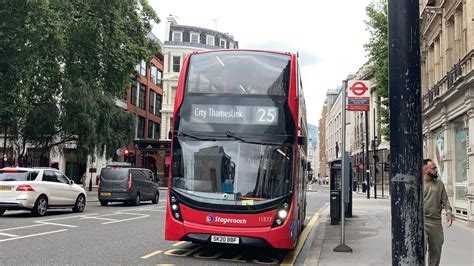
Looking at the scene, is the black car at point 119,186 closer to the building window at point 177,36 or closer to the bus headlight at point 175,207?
the bus headlight at point 175,207

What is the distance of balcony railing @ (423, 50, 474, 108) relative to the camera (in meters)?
14.5

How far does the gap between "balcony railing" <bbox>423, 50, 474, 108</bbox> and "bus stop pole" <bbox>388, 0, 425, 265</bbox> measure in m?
12.0

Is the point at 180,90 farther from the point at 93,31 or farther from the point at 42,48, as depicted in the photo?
the point at 93,31

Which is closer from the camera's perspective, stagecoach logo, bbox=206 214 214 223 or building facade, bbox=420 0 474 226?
stagecoach logo, bbox=206 214 214 223

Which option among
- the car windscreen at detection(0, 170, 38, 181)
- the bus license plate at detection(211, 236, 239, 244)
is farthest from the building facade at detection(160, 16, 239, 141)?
the bus license plate at detection(211, 236, 239, 244)

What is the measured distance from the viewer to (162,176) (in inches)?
2176

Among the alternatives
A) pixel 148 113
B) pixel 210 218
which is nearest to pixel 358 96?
pixel 210 218

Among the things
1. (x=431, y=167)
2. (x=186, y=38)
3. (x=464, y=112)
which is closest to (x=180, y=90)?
(x=431, y=167)

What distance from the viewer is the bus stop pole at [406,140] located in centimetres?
325

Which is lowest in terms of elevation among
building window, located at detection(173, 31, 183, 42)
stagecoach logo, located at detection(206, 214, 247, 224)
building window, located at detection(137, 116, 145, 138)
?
stagecoach logo, located at detection(206, 214, 247, 224)

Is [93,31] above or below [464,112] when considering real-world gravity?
above

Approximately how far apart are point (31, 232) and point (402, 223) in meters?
11.1

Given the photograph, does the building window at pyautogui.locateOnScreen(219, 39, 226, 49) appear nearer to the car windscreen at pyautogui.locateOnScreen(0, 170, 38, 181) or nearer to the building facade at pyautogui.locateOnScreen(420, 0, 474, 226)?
the building facade at pyautogui.locateOnScreen(420, 0, 474, 226)

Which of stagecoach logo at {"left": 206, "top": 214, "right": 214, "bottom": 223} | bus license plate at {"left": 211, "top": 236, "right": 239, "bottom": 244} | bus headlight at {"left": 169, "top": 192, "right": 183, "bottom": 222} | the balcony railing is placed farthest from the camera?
the balcony railing
